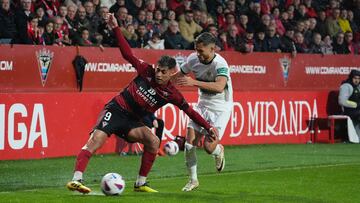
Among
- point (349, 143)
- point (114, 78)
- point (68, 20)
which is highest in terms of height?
point (68, 20)

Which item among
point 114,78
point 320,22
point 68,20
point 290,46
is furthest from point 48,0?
point 320,22

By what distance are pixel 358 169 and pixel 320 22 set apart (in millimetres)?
12400

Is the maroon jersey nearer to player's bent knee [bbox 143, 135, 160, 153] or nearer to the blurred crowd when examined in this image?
player's bent knee [bbox 143, 135, 160, 153]

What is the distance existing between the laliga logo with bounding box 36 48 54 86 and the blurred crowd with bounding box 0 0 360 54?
30cm

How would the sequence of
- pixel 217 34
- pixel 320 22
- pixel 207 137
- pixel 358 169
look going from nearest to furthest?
pixel 207 137 < pixel 358 169 < pixel 217 34 < pixel 320 22

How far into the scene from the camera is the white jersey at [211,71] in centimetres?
1285

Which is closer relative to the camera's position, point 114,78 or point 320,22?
point 114,78

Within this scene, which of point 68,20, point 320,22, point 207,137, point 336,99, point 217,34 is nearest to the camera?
point 207,137

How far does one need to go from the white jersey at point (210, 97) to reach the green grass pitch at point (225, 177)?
96cm

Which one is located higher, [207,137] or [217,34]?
[217,34]

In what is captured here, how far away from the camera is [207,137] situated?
12.8 m

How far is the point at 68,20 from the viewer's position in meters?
20.0

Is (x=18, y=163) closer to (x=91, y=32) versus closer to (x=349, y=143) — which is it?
(x=91, y=32)

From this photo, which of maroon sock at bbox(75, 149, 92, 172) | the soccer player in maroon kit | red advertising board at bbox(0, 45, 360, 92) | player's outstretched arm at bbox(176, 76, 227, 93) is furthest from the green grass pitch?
red advertising board at bbox(0, 45, 360, 92)
